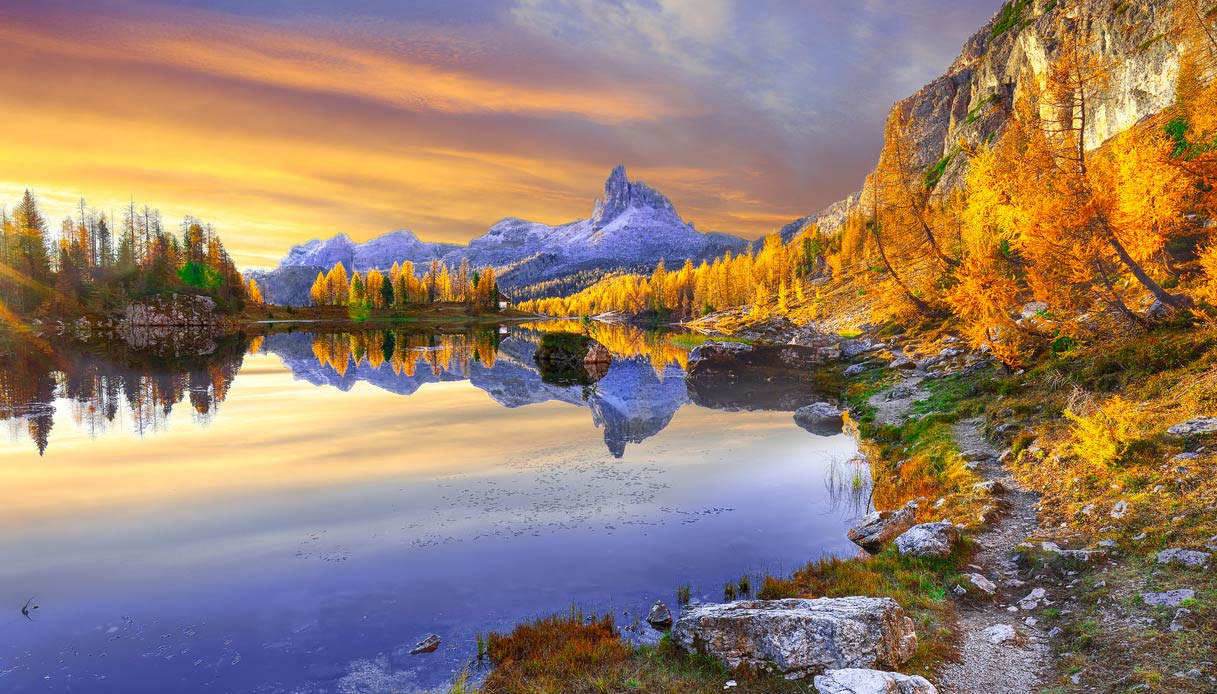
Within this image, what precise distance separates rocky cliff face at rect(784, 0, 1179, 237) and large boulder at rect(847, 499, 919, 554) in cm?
1918

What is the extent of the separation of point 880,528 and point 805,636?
7412 mm

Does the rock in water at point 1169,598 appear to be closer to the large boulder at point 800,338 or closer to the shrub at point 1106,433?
the shrub at point 1106,433

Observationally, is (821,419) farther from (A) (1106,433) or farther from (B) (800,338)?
(B) (800,338)

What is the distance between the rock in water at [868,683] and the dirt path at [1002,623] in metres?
1.26

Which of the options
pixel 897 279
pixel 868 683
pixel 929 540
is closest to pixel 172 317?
pixel 897 279

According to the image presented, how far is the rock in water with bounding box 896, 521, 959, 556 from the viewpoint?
1195 centimetres

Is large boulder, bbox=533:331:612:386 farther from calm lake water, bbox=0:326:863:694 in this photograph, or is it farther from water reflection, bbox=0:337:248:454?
water reflection, bbox=0:337:248:454

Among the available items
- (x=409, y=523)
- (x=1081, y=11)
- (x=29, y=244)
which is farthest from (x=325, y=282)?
(x=1081, y=11)

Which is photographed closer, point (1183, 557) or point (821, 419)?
point (1183, 557)

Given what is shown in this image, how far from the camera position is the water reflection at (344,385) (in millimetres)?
27547

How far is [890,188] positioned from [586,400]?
2594 cm

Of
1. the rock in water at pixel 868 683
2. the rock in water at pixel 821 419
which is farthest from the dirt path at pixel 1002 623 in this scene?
the rock in water at pixel 821 419

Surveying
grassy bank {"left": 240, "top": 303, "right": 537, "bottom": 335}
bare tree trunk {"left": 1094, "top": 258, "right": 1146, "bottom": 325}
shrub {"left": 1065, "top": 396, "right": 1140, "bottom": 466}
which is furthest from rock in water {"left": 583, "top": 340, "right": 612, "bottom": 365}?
grassy bank {"left": 240, "top": 303, "right": 537, "bottom": 335}

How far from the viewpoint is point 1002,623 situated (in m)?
9.41
